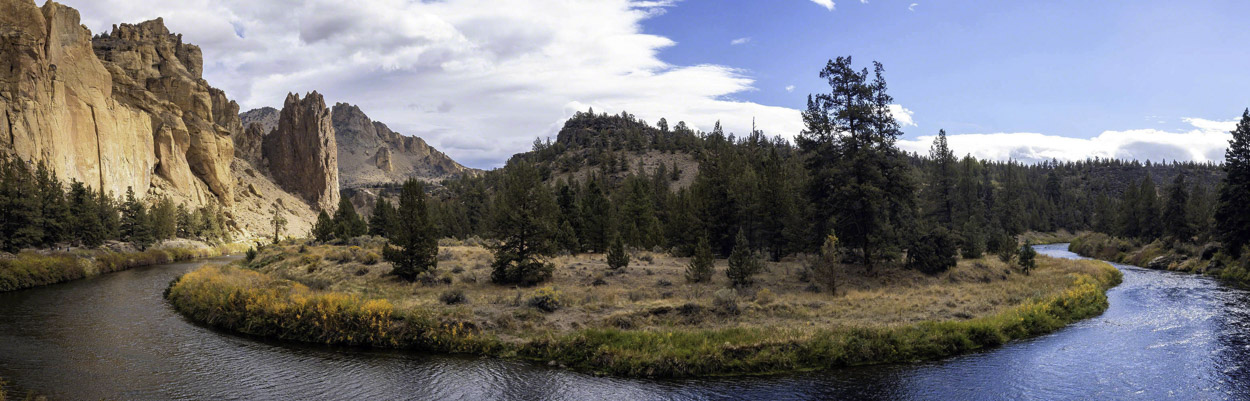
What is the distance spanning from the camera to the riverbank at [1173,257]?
146 feet

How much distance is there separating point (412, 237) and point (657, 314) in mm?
17494

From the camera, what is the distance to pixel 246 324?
27266 mm

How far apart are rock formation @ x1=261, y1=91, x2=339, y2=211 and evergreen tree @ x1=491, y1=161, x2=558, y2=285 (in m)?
176

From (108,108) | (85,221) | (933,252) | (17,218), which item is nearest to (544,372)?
(933,252)

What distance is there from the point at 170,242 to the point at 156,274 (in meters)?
31.9

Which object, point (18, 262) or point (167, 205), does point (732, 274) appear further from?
point (167, 205)

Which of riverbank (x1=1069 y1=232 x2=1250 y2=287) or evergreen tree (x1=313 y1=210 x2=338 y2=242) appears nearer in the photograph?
riverbank (x1=1069 y1=232 x2=1250 y2=287)

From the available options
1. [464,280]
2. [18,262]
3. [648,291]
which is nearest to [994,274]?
[648,291]

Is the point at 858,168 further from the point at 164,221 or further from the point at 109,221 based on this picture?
the point at 164,221

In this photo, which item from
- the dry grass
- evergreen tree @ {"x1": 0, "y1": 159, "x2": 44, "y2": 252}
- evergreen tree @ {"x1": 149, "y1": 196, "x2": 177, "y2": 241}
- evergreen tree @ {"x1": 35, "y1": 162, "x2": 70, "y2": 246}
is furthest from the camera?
evergreen tree @ {"x1": 149, "y1": 196, "x2": 177, "y2": 241}

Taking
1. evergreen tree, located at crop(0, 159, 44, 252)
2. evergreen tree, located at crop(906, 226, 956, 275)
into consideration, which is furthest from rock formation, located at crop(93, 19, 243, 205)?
evergreen tree, located at crop(906, 226, 956, 275)

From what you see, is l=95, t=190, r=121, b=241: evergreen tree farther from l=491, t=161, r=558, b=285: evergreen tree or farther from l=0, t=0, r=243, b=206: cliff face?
l=491, t=161, r=558, b=285: evergreen tree

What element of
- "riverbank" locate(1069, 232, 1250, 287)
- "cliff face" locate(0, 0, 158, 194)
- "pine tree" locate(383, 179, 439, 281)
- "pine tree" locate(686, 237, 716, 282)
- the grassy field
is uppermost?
"cliff face" locate(0, 0, 158, 194)

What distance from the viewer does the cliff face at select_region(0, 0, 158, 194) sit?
78000 millimetres
